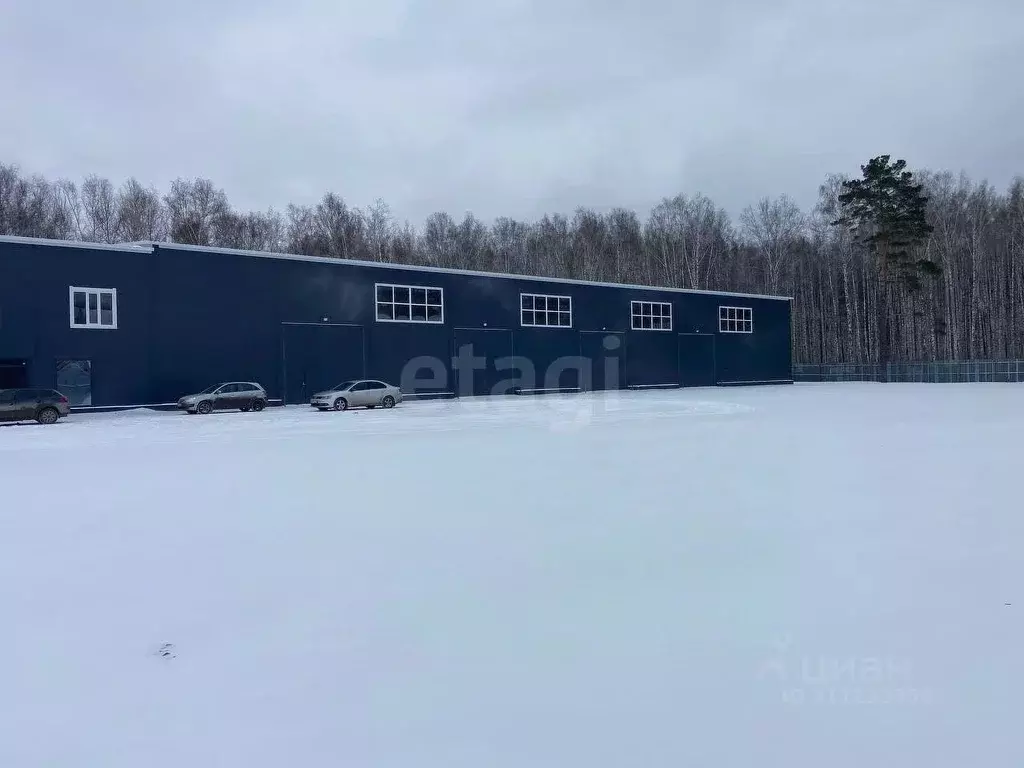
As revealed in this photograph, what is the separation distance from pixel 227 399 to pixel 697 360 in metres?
32.4

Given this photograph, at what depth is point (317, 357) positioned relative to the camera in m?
35.8

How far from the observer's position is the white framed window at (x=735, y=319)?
53884 mm

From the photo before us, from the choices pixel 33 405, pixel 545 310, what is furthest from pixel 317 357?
pixel 545 310

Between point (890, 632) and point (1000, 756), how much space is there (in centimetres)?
145

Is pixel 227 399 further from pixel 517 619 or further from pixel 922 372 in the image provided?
pixel 922 372

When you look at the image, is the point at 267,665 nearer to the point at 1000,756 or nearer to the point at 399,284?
the point at 1000,756

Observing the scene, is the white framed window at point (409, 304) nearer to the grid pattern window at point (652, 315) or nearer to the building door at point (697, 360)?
the grid pattern window at point (652, 315)

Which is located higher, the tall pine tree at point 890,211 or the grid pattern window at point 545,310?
the tall pine tree at point 890,211

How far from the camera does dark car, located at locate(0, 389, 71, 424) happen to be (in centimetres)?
2553

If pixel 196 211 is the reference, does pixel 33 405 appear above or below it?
below

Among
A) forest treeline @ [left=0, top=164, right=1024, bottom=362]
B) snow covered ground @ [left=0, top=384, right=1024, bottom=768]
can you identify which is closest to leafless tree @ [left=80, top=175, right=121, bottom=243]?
forest treeline @ [left=0, top=164, right=1024, bottom=362]

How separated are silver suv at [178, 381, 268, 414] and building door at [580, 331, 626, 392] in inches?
808

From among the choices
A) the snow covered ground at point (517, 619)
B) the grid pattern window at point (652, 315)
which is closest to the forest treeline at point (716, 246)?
the grid pattern window at point (652, 315)

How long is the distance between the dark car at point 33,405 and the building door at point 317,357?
9.68 metres
